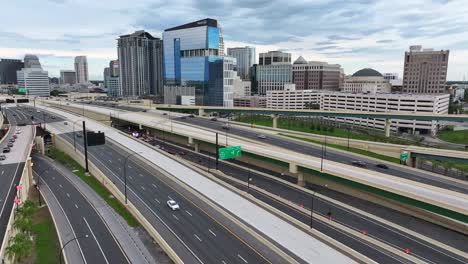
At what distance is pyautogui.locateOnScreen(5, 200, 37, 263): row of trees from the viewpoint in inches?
1277

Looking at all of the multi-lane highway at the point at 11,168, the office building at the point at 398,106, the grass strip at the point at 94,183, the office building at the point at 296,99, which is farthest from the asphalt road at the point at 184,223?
the office building at the point at 296,99

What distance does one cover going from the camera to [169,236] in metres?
38.2

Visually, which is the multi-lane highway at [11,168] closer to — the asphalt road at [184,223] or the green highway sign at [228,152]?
the asphalt road at [184,223]

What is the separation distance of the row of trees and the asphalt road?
45.6 feet

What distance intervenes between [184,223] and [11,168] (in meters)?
38.6

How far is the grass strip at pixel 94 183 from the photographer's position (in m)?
46.2

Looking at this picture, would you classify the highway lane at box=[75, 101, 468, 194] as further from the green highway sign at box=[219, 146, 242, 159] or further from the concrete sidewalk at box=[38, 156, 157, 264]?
the concrete sidewalk at box=[38, 156, 157, 264]

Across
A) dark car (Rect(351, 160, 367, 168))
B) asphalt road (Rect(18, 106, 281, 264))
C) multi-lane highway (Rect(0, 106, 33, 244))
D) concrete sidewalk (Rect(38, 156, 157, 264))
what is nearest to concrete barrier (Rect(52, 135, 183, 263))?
asphalt road (Rect(18, 106, 281, 264))

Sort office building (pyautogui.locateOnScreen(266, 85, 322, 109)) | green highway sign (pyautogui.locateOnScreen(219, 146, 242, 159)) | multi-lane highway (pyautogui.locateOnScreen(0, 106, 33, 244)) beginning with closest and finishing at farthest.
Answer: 1. multi-lane highway (pyautogui.locateOnScreen(0, 106, 33, 244))
2. green highway sign (pyautogui.locateOnScreen(219, 146, 242, 159))
3. office building (pyautogui.locateOnScreen(266, 85, 322, 109))

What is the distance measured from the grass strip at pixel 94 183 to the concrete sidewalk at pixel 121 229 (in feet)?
2.20

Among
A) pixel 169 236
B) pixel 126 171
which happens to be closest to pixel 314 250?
pixel 169 236

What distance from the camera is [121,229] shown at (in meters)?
42.2

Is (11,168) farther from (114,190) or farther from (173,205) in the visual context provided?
(173,205)

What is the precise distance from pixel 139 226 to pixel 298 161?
3070 centimetres
